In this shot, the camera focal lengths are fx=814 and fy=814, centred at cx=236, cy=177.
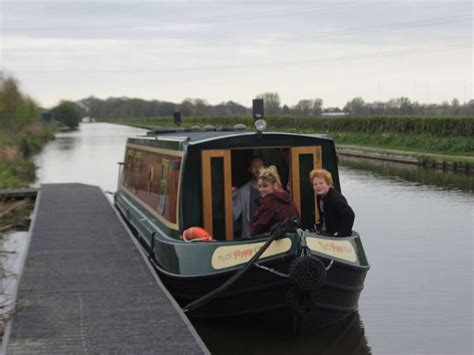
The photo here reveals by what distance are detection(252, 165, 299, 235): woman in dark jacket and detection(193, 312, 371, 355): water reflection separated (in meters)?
0.95

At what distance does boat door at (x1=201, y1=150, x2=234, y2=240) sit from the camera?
8.98m

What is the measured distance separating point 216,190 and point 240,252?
1.22 metres

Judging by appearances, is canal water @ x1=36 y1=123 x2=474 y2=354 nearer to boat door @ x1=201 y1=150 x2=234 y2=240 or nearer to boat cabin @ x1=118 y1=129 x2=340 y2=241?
→ boat door @ x1=201 y1=150 x2=234 y2=240

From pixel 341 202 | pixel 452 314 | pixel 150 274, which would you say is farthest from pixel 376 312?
pixel 150 274

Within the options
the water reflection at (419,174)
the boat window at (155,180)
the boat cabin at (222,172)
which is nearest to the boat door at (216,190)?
the boat cabin at (222,172)

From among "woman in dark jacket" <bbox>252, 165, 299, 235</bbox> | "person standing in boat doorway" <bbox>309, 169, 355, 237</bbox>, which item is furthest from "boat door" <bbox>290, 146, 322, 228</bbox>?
"woman in dark jacket" <bbox>252, 165, 299, 235</bbox>

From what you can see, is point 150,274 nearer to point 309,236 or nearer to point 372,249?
point 309,236

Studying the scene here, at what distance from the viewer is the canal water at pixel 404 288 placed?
8.23 metres

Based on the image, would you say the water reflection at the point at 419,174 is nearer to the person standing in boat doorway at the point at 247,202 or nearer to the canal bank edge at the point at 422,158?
the canal bank edge at the point at 422,158

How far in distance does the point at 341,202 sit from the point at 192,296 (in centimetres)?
191

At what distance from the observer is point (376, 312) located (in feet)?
31.0

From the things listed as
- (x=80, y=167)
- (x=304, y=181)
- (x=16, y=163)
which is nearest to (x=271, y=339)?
(x=304, y=181)

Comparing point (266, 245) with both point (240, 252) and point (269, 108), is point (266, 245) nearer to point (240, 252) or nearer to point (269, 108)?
point (240, 252)

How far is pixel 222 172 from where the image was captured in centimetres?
901
